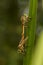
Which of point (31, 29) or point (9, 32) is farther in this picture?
point (9, 32)

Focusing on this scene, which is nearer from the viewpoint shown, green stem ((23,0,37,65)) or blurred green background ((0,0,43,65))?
green stem ((23,0,37,65))

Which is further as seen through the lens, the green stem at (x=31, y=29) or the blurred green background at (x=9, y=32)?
the blurred green background at (x=9, y=32)

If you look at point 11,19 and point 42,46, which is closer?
point 42,46

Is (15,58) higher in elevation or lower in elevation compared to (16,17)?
lower

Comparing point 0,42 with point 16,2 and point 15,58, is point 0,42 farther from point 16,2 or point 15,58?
point 16,2

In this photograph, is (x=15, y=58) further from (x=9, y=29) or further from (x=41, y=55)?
(x=41, y=55)

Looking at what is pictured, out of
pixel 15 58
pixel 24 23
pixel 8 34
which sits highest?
pixel 24 23

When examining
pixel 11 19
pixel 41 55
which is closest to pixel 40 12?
pixel 11 19

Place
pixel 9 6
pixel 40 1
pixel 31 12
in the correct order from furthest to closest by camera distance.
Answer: pixel 9 6, pixel 40 1, pixel 31 12


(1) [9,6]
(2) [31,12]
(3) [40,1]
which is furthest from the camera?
(1) [9,6]
